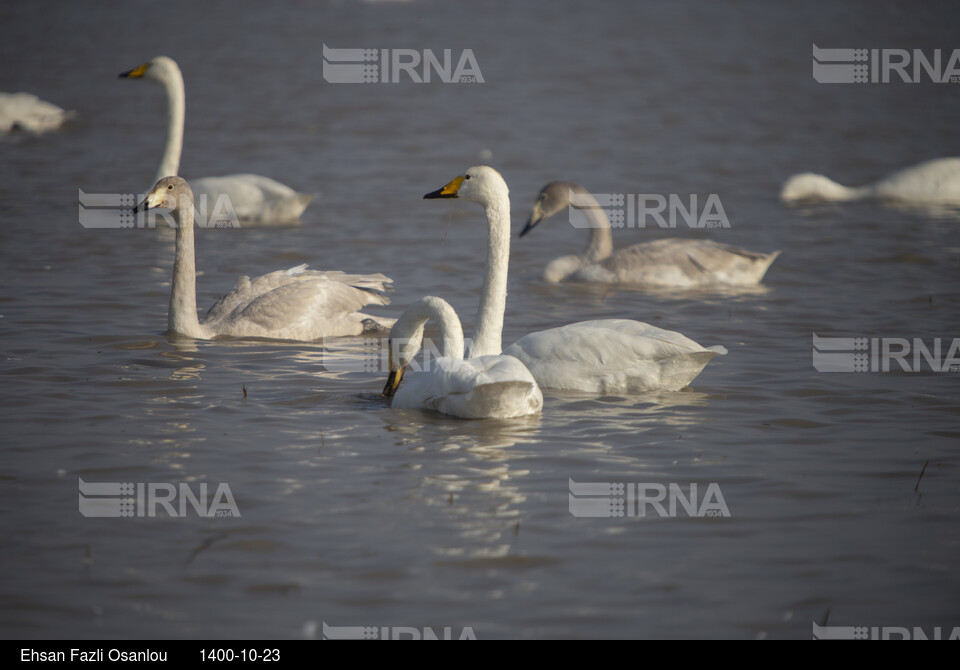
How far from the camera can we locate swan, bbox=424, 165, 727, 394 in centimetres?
698

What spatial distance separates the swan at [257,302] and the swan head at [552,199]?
2.93 m

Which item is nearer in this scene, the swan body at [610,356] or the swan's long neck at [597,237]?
the swan body at [610,356]

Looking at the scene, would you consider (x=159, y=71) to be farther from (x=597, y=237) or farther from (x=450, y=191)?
(x=450, y=191)

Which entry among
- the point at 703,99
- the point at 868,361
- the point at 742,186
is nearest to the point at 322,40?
the point at 703,99

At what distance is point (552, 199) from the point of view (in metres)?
11.6

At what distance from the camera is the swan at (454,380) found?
20.7 feet

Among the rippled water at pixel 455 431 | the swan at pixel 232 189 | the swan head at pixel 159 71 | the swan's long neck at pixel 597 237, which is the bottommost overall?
the rippled water at pixel 455 431

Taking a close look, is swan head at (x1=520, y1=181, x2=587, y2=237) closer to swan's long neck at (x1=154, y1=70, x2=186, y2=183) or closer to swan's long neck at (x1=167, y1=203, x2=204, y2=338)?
swan's long neck at (x1=167, y1=203, x2=204, y2=338)

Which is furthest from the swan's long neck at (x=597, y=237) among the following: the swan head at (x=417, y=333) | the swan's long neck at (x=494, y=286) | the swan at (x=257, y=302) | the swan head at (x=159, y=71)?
the swan head at (x=159, y=71)

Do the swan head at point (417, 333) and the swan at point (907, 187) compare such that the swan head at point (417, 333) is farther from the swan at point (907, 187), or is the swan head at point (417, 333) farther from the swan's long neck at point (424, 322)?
the swan at point (907, 187)
